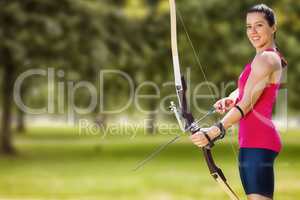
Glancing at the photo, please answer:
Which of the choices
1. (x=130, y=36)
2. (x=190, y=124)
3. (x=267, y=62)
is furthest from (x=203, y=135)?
(x=130, y=36)

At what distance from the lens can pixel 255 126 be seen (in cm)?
329

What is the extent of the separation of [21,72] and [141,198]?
9837mm

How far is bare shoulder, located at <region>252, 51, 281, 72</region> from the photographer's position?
3.20 metres

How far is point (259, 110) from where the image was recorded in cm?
328

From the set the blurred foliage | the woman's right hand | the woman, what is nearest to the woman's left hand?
the woman

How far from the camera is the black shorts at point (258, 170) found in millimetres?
3283

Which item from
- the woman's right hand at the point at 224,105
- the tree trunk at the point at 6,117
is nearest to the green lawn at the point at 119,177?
the tree trunk at the point at 6,117

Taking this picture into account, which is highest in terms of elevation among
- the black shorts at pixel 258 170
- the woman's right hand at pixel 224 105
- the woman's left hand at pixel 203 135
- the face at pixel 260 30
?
the face at pixel 260 30

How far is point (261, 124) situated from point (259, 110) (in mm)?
70

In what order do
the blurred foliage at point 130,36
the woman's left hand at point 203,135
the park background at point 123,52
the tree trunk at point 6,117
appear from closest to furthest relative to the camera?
the woman's left hand at point 203,135 < the park background at point 123,52 < the blurred foliage at point 130,36 < the tree trunk at point 6,117

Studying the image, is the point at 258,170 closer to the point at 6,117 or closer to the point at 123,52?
the point at 123,52

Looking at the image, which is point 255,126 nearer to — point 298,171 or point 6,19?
point 298,171

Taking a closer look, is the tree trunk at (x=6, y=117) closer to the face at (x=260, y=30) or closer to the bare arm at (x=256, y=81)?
the face at (x=260, y=30)

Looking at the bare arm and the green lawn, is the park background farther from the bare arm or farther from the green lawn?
the bare arm
